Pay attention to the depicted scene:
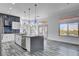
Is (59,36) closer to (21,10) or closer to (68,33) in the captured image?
(68,33)

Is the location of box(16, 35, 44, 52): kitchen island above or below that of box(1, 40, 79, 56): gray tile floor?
above

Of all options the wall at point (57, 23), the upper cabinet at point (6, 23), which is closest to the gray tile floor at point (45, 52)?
the wall at point (57, 23)

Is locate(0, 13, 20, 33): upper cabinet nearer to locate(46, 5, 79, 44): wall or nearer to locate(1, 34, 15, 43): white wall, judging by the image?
locate(1, 34, 15, 43): white wall

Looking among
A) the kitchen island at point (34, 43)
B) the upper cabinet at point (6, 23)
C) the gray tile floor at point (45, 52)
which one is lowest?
the gray tile floor at point (45, 52)

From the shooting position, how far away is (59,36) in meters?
9.02

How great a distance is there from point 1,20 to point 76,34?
6228 mm

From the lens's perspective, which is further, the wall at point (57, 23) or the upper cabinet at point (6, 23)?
the upper cabinet at point (6, 23)

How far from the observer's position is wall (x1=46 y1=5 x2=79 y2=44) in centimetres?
759

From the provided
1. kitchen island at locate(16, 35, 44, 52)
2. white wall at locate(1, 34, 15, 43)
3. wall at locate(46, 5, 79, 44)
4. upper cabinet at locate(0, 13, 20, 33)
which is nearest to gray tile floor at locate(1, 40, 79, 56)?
kitchen island at locate(16, 35, 44, 52)

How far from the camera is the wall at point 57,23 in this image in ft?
24.9

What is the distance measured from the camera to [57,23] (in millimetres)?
9547

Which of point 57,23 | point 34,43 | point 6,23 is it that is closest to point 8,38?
point 6,23

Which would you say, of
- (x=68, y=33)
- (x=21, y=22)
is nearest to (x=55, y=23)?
(x=68, y=33)

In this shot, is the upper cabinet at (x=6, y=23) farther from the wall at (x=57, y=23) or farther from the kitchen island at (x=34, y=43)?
the wall at (x=57, y=23)
